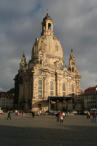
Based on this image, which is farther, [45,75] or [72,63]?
[72,63]

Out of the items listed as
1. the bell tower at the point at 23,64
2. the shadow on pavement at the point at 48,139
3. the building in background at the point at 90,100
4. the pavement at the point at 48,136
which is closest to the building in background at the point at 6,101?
the bell tower at the point at 23,64

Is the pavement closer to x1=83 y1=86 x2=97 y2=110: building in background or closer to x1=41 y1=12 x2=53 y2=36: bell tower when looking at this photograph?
x1=83 y1=86 x2=97 y2=110: building in background

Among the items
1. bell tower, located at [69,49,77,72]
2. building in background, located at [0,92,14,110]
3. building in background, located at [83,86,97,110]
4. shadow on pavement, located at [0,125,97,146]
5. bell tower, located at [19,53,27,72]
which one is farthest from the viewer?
building in background, located at [0,92,14,110]

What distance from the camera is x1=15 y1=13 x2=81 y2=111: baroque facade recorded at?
84688mm

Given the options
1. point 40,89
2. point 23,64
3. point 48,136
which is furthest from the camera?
point 23,64

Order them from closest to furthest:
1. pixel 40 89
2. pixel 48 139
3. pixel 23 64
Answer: pixel 48 139, pixel 40 89, pixel 23 64

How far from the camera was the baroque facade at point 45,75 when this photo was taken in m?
84.7

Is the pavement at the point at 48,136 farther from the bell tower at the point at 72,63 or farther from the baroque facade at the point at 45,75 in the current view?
the bell tower at the point at 72,63

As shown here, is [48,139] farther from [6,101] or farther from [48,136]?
[6,101]

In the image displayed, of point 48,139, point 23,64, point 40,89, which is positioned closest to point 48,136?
point 48,139

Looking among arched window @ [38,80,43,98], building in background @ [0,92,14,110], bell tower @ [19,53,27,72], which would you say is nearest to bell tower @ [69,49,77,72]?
arched window @ [38,80,43,98]

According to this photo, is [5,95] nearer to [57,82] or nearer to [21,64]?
[21,64]

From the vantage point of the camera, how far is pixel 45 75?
286ft

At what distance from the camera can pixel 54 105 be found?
281ft
